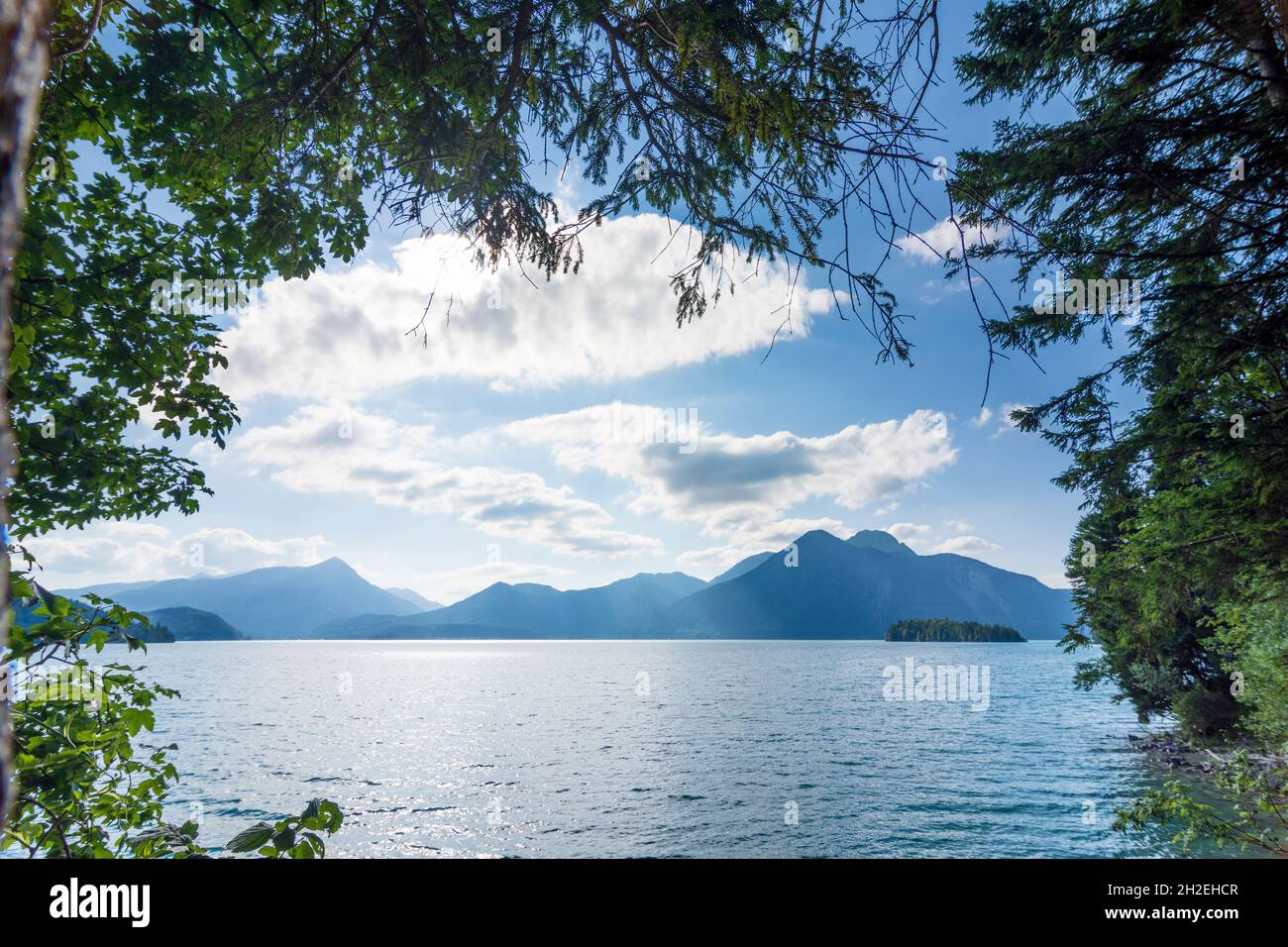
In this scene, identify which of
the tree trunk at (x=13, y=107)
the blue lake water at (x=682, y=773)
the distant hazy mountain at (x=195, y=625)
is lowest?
the distant hazy mountain at (x=195, y=625)

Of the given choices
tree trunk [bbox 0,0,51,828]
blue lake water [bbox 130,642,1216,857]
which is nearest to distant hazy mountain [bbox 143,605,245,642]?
blue lake water [bbox 130,642,1216,857]

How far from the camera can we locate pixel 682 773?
35.0 m

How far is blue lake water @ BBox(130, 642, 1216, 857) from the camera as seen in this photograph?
2389cm

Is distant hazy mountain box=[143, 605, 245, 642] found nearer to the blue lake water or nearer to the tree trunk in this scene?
the blue lake water

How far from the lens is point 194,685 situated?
316 ft

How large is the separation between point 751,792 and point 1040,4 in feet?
102

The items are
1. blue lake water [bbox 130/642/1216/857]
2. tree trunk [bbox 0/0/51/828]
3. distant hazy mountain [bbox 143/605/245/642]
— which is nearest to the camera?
tree trunk [bbox 0/0/51/828]

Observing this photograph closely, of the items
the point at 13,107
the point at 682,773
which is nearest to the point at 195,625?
the point at 682,773

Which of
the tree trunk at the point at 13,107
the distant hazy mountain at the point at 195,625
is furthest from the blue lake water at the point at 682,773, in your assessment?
the distant hazy mountain at the point at 195,625

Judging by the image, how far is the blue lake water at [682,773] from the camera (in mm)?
23891

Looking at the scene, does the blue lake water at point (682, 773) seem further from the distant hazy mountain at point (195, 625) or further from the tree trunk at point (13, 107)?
the distant hazy mountain at point (195, 625)

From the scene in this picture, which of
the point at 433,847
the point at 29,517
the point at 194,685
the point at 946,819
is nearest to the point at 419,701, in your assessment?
the point at 194,685

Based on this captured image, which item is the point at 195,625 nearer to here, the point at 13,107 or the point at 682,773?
the point at 682,773

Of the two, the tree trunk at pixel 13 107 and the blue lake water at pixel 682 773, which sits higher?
the tree trunk at pixel 13 107
